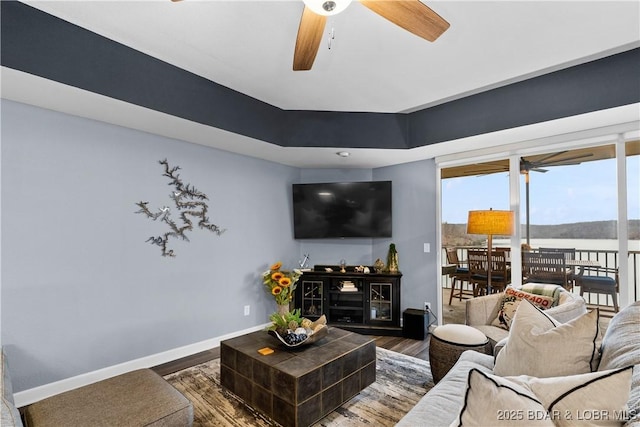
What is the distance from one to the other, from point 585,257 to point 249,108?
3.68 meters

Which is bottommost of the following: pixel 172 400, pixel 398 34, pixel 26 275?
pixel 172 400

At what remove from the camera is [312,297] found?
14.4 feet

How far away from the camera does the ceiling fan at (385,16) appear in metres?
1.50

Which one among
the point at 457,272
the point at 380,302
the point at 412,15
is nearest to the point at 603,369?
the point at 412,15

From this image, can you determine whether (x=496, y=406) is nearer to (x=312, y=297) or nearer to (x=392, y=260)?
(x=392, y=260)

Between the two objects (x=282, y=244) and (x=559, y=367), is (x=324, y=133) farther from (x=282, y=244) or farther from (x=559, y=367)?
(x=559, y=367)

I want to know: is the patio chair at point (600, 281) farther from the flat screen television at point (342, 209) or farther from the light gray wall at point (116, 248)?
the flat screen television at point (342, 209)

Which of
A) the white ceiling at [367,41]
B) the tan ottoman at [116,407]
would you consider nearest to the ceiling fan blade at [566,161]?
the white ceiling at [367,41]

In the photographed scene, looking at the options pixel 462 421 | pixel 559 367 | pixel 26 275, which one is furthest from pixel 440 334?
pixel 26 275

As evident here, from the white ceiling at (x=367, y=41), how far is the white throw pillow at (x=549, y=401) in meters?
2.02

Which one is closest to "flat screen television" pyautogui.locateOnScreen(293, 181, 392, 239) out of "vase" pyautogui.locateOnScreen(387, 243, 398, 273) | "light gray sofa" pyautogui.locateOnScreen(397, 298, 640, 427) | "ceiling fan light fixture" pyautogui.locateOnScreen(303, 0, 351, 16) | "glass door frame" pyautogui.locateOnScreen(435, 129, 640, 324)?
"vase" pyautogui.locateOnScreen(387, 243, 398, 273)

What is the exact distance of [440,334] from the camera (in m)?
2.59

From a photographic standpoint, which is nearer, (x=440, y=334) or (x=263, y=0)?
(x=263, y=0)

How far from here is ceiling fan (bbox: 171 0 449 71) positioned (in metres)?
1.50
